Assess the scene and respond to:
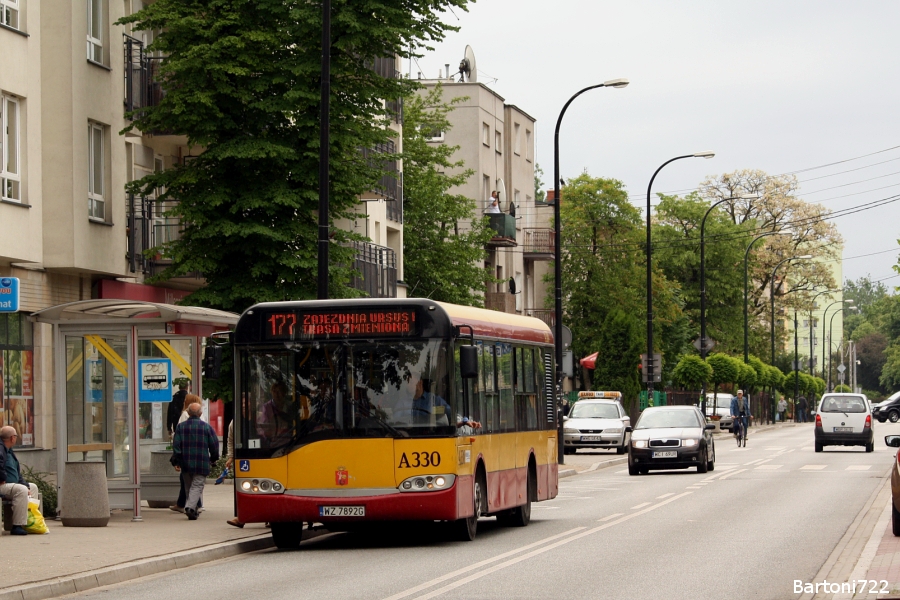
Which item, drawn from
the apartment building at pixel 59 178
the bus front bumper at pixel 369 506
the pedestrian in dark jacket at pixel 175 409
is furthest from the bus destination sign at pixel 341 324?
the pedestrian in dark jacket at pixel 175 409

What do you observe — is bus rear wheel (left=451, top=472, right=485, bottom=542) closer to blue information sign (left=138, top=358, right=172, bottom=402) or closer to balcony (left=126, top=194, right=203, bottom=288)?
blue information sign (left=138, top=358, right=172, bottom=402)

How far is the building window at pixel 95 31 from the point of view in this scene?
29.8 metres

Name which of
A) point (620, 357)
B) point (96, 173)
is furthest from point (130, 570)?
point (620, 357)

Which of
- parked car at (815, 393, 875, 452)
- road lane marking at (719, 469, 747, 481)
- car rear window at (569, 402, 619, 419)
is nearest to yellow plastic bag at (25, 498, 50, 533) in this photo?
road lane marking at (719, 469, 747, 481)

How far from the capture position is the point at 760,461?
4144 cm

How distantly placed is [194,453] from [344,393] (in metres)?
4.52

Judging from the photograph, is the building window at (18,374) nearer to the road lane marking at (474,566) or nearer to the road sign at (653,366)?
Result: the road lane marking at (474,566)

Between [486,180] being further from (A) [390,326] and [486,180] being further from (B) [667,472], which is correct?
(A) [390,326]

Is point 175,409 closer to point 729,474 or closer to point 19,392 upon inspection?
point 19,392

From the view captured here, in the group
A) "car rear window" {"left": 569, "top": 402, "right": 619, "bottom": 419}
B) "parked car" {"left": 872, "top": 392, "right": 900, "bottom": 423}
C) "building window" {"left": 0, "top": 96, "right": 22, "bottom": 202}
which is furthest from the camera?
"parked car" {"left": 872, "top": 392, "right": 900, "bottom": 423}

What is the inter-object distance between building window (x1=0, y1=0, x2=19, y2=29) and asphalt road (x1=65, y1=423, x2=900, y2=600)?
40.5 feet

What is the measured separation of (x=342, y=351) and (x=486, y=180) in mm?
53900

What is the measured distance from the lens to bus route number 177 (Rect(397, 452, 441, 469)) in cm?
1714

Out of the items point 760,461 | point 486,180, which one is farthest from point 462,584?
point 486,180
